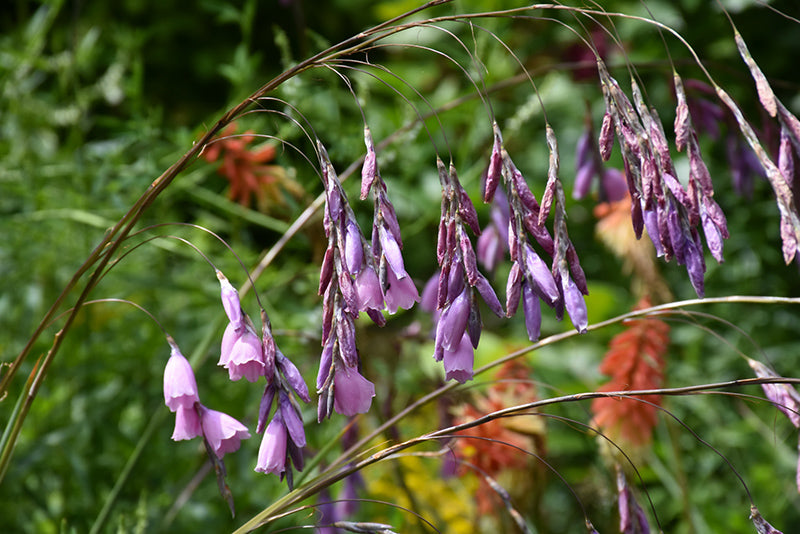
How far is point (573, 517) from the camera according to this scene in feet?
7.30

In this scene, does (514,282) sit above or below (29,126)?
below

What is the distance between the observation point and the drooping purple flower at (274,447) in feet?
2.69

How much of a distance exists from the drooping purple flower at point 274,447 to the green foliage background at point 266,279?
0.38 m

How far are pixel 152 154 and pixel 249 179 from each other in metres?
0.21

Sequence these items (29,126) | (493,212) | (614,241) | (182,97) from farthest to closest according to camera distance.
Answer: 1. (182,97)
2. (29,126)
3. (614,241)
4. (493,212)

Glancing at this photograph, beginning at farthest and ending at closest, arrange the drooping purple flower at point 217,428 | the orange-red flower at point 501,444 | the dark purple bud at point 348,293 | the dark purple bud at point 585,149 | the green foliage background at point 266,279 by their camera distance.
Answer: the green foliage background at point 266,279, the orange-red flower at point 501,444, the dark purple bud at point 585,149, the drooping purple flower at point 217,428, the dark purple bud at point 348,293

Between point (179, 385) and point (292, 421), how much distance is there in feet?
A: 0.44

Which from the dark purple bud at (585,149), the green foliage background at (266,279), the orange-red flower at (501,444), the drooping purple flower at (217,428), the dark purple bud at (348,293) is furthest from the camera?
the green foliage background at (266,279)

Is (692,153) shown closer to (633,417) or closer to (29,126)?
(633,417)

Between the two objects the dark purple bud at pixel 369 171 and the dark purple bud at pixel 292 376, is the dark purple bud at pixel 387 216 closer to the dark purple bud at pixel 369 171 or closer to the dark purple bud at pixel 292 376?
the dark purple bud at pixel 369 171

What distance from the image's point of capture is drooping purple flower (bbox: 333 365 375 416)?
820 mm

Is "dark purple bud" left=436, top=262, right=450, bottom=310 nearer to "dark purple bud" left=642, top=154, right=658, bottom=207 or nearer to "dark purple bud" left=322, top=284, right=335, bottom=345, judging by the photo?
"dark purple bud" left=322, top=284, right=335, bottom=345

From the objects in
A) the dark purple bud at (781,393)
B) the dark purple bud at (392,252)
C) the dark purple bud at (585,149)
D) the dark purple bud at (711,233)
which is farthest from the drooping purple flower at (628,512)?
the dark purple bud at (585,149)

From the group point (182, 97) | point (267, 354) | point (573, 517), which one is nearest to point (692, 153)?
point (267, 354)
